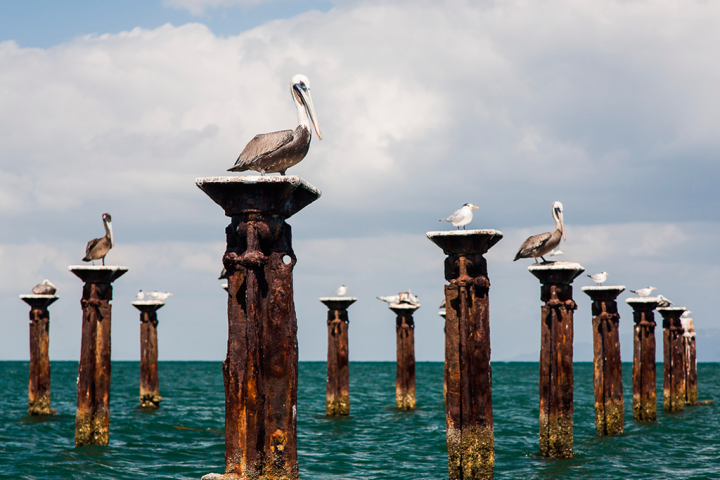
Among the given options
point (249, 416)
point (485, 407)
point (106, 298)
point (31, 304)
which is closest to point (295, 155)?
point (249, 416)

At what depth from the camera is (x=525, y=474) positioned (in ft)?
42.4

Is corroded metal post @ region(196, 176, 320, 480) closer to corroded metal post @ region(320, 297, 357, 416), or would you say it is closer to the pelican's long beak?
the pelican's long beak

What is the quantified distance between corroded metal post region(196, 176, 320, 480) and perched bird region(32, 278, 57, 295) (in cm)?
1928

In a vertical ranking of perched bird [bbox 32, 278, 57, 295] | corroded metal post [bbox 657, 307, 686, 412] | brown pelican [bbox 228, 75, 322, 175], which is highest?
brown pelican [bbox 228, 75, 322, 175]

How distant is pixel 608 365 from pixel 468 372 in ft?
27.0

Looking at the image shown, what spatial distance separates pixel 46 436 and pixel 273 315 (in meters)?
15.4

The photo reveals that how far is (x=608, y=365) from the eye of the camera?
16969 mm

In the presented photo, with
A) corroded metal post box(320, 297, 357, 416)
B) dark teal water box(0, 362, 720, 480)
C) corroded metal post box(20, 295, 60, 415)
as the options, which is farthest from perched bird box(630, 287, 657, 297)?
corroded metal post box(20, 295, 60, 415)

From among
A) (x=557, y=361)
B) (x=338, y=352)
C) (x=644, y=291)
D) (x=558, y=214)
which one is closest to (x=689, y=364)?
(x=644, y=291)

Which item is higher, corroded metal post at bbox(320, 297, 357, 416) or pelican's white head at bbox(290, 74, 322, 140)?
pelican's white head at bbox(290, 74, 322, 140)

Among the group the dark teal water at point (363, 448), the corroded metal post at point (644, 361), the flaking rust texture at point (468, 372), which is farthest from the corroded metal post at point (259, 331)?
the corroded metal post at point (644, 361)

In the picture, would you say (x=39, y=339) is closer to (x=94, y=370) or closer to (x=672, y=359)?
(x=94, y=370)

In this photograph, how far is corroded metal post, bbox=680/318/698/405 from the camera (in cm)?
2891

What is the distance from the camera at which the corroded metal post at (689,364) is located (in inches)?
1138
